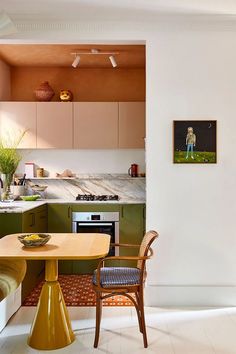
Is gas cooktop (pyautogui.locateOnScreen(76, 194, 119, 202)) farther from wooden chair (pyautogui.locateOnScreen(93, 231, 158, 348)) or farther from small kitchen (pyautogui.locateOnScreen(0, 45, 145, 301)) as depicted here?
wooden chair (pyautogui.locateOnScreen(93, 231, 158, 348))

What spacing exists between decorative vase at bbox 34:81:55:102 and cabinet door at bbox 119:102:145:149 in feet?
3.19

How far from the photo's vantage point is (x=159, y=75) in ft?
12.0

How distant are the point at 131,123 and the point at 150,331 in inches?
107

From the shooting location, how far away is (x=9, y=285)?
8.80 ft

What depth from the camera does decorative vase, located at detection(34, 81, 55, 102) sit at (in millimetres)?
4977

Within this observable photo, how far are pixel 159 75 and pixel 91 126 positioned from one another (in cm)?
149

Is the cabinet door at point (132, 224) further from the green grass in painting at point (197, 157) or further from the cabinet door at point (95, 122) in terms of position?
the green grass in painting at point (197, 157)

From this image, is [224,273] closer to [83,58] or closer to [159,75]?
[159,75]

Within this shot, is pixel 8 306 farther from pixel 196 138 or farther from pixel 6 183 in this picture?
pixel 196 138

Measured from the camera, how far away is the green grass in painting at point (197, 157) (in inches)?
143

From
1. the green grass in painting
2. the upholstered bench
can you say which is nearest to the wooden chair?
the upholstered bench

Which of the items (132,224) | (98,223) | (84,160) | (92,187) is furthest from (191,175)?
(84,160)

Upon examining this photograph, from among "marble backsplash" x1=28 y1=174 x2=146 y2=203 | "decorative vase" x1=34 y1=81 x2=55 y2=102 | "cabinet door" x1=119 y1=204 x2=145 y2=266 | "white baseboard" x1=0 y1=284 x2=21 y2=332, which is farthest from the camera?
"marble backsplash" x1=28 y1=174 x2=146 y2=203

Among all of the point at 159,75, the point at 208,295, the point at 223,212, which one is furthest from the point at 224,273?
the point at 159,75
